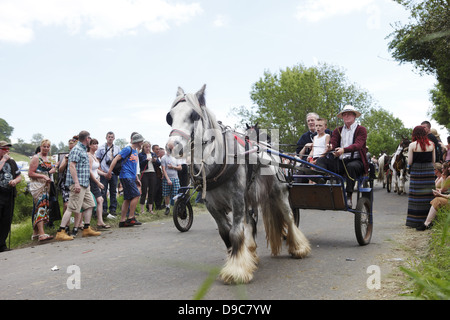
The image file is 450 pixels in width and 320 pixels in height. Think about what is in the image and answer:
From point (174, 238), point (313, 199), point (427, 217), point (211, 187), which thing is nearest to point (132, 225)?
point (174, 238)

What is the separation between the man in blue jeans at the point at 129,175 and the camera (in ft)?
30.9

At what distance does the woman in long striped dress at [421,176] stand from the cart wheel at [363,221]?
157 cm

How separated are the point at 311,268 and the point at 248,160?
159cm

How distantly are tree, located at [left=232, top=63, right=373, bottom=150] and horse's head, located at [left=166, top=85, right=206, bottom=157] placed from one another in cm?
3593

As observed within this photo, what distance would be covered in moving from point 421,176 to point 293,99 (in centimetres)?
3596

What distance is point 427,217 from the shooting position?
7020mm

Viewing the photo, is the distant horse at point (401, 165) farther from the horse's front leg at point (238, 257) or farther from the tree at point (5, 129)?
the tree at point (5, 129)

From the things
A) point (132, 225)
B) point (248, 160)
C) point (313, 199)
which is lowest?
point (132, 225)

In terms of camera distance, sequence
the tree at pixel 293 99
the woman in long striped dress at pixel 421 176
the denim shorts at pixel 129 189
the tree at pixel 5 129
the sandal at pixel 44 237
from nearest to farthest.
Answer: the woman in long striped dress at pixel 421 176, the sandal at pixel 44 237, the denim shorts at pixel 129 189, the tree at pixel 293 99, the tree at pixel 5 129

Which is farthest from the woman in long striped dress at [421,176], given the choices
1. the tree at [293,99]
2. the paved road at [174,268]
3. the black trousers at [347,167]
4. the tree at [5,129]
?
the tree at [5,129]

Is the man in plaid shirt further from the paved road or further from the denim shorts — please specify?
the denim shorts

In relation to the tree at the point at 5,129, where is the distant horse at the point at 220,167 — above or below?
below

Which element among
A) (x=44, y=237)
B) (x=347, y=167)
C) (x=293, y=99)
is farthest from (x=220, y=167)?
(x=293, y=99)
